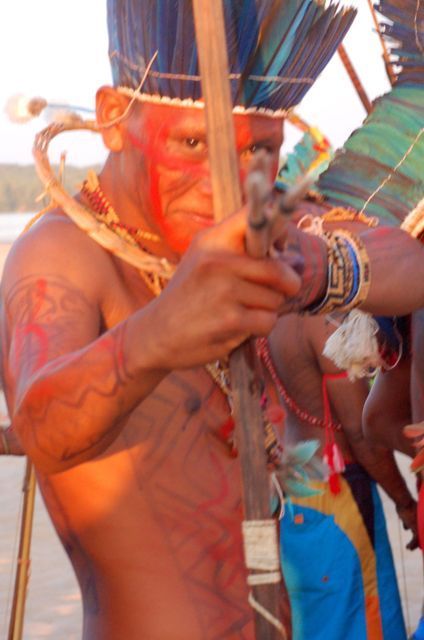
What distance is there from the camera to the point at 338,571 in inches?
181

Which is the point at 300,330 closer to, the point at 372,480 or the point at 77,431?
the point at 372,480

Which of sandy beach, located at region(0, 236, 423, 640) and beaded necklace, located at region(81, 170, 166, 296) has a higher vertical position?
beaded necklace, located at region(81, 170, 166, 296)

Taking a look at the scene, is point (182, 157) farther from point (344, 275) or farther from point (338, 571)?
point (338, 571)

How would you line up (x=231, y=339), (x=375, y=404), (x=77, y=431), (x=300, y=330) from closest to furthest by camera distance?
(x=231, y=339), (x=77, y=431), (x=375, y=404), (x=300, y=330)

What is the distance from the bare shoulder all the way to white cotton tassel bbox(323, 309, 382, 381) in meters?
0.74

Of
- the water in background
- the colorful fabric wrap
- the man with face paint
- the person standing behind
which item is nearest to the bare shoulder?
the man with face paint

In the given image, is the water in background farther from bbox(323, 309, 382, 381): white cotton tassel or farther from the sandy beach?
bbox(323, 309, 382, 381): white cotton tassel

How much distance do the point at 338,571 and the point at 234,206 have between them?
2779 millimetres

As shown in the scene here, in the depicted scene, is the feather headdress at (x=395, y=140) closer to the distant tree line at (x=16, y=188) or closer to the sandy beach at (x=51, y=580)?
the sandy beach at (x=51, y=580)

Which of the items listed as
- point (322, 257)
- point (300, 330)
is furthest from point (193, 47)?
point (300, 330)

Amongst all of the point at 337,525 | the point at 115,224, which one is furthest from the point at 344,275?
the point at 337,525

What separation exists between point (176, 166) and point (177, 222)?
136 millimetres

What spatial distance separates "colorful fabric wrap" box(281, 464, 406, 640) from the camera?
460 centimetres

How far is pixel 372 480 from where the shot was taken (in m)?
4.81
